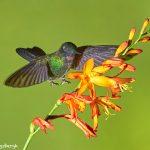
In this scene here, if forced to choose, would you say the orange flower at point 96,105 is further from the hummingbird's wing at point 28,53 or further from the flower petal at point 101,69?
the hummingbird's wing at point 28,53

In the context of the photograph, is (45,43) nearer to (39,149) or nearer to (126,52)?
(39,149)

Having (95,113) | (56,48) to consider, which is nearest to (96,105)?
(95,113)

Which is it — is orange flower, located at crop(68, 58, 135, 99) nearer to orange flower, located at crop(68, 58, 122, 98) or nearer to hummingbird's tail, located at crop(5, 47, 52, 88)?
orange flower, located at crop(68, 58, 122, 98)

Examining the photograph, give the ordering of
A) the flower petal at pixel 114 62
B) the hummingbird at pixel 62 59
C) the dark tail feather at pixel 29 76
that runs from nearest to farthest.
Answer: the dark tail feather at pixel 29 76, the flower petal at pixel 114 62, the hummingbird at pixel 62 59

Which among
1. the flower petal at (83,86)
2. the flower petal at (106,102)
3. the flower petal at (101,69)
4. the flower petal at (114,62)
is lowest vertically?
the flower petal at (106,102)

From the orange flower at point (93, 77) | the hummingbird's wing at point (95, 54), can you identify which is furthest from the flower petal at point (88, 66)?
the hummingbird's wing at point (95, 54)

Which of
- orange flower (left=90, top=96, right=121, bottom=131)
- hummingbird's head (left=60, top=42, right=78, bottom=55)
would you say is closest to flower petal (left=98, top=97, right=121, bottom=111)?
orange flower (left=90, top=96, right=121, bottom=131)
